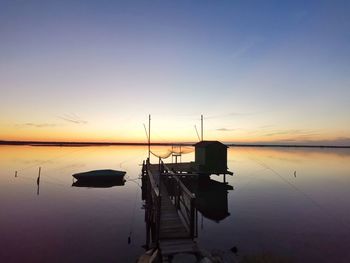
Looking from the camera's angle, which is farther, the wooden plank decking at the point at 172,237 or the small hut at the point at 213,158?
the small hut at the point at 213,158

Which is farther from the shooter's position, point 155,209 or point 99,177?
point 99,177

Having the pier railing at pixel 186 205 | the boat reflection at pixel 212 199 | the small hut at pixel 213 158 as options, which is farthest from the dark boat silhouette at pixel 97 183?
the pier railing at pixel 186 205

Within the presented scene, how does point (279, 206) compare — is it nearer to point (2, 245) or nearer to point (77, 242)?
point (77, 242)

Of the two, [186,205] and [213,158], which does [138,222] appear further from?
[213,158]

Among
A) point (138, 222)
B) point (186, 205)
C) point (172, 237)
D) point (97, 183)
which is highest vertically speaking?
point (186, 205)

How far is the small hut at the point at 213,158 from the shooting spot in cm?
4444

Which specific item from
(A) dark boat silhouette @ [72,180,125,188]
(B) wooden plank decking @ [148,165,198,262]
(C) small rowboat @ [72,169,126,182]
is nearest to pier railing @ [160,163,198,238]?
(B) wooden plank decking @ [148,165,198,262]

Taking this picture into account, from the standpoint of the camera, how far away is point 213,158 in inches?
1764

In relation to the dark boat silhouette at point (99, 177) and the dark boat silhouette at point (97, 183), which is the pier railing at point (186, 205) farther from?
the dark boat silhouette at point (99, 177)

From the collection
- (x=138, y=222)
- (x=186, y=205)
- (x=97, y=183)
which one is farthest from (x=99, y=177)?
(x=186, y=205)

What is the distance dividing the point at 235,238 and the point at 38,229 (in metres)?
17.2

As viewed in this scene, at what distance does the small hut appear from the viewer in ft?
146

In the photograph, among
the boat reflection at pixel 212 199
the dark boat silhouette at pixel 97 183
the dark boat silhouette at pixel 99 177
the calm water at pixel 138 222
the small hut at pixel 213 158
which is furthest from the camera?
the dark boat silhouette at pixel 99 177

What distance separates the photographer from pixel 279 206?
3538 centimetres
